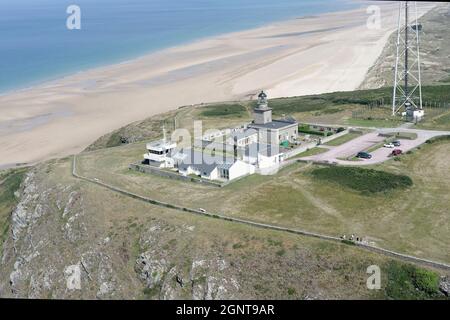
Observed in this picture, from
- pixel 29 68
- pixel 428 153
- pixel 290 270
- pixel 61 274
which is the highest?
pixel 29 68

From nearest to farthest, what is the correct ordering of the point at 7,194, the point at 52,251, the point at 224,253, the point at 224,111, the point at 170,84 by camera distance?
the point at 224,253, the point at 52,251, the point at 7,194, the point at 224,111, the point at 170,84

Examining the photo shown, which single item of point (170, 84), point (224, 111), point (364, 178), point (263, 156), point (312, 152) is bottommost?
point (364, 178)

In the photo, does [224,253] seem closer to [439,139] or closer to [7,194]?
[439,139]

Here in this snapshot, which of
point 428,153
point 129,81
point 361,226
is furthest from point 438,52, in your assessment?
point 361,226

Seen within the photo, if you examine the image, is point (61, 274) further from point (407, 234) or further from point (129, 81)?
point (129, 81)

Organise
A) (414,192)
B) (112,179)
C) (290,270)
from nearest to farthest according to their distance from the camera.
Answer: (290,270), (414,192), (112,179)

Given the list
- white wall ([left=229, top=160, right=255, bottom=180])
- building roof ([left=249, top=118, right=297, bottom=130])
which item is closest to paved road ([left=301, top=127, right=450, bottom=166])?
building roof ([left=249, top=118, right=297, bottom=130])

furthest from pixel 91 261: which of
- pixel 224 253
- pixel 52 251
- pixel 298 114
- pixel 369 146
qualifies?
pixel 298 114

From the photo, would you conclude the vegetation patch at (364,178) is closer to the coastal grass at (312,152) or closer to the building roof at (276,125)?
the coastal grass at (312,152)
